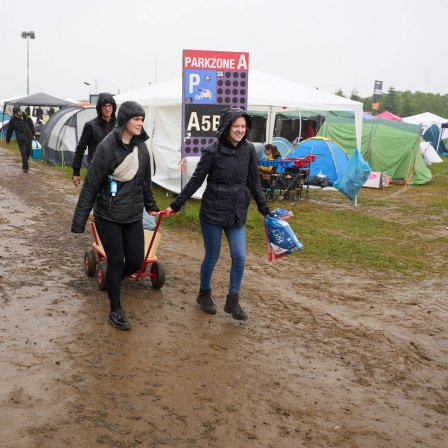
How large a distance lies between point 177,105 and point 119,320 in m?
8.22

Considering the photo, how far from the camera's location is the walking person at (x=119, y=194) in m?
4.80

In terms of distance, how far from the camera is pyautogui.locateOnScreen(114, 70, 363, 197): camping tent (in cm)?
1255

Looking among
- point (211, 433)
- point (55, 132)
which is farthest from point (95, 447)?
point (55, 132)

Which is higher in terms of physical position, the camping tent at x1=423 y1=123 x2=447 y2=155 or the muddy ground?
→ the camping tent at x1=423 y1=123 x2=447 y2=155

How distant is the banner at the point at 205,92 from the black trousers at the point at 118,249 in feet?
15.4

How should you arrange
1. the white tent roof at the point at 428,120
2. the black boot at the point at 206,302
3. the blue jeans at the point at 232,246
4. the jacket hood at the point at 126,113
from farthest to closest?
the white tent roof at the point at 428,120
the black boot at the point at 206,302
the blue jeans at the point at 232,246
the jacket hood at the point at 126,113

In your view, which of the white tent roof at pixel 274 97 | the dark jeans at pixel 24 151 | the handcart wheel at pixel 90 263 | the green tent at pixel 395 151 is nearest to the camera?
the handcart wheel at pixel 90 263

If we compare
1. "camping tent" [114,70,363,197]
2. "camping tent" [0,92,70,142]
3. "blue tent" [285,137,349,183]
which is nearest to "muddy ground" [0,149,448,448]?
"camping tent" [114,70,363,197]

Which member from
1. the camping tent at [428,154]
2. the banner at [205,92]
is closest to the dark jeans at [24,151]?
the banner at [205,92]

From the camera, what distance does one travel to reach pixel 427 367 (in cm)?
471

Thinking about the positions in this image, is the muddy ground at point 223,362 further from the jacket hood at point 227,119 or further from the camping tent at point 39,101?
the camping tent at point 39,101

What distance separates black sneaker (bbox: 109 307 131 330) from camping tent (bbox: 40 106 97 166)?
13914 millimetres

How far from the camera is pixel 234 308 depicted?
18.1 feet

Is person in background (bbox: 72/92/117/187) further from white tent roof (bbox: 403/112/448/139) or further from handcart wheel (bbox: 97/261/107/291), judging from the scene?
white tent roof (bbox: 403/112/448/139)
